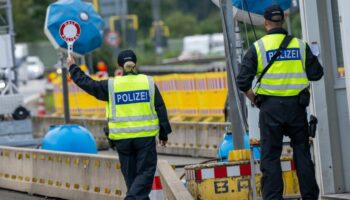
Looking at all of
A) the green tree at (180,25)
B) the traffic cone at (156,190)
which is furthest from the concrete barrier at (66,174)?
the green tree at (180,25)

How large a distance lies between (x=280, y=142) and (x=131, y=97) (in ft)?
6.86

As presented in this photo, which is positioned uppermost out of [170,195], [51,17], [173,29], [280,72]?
[173,29]

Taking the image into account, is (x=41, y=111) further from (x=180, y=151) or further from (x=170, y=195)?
(x=170, y=195)

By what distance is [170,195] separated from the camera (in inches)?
519

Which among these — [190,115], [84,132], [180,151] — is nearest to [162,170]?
[84,132]

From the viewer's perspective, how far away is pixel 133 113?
12648 millimetres

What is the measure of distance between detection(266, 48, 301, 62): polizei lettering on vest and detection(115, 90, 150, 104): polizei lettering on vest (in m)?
1.97

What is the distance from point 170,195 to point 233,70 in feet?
5.30

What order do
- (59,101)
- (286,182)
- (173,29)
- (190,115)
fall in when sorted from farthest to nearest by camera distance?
(173,29)
(59,101)
(190,115)
(286,182)

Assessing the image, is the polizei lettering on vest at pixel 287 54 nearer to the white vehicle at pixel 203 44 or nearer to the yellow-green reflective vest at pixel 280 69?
the yellow-green reflective vest at pixel 280 69

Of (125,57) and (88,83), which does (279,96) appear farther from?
(88,83)

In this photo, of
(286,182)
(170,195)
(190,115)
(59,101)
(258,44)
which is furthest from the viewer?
(59,101)

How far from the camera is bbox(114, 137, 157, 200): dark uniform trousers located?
41.6 ft

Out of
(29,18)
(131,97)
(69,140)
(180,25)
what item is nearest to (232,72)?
(131,97)
